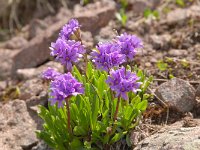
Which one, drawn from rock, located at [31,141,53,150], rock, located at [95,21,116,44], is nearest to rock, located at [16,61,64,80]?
rock, located at [95,21,116,44]

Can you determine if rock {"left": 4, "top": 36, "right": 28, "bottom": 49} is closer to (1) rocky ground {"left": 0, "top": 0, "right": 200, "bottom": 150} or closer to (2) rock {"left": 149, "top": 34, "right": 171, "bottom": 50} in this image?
(1) rocky ground {"left": 0, "top": 0, "right": 200, "bottom": 150}

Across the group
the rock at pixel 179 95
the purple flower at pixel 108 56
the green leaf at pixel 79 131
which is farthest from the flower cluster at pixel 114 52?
the rock at pixel 179 95

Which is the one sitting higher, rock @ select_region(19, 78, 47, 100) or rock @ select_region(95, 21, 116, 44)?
rock @ select_region(95, 21, 116, 44)

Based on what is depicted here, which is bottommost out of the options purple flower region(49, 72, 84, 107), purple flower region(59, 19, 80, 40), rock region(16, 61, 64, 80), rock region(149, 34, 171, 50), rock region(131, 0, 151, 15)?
rock region(16, 61, 64, 80)

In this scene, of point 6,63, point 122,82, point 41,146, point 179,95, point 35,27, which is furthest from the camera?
point 35,27

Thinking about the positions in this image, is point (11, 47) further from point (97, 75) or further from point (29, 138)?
point (97, 75)

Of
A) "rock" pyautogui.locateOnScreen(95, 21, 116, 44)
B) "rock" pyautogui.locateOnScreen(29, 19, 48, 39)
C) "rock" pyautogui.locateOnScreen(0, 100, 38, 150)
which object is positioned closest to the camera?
"rock" pyautogui.locateOnScreen(0, 100, 38, 150)

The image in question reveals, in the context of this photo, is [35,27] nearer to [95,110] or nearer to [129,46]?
[95,110]

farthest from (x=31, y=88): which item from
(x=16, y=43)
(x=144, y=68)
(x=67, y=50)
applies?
(x=67, y=50)
